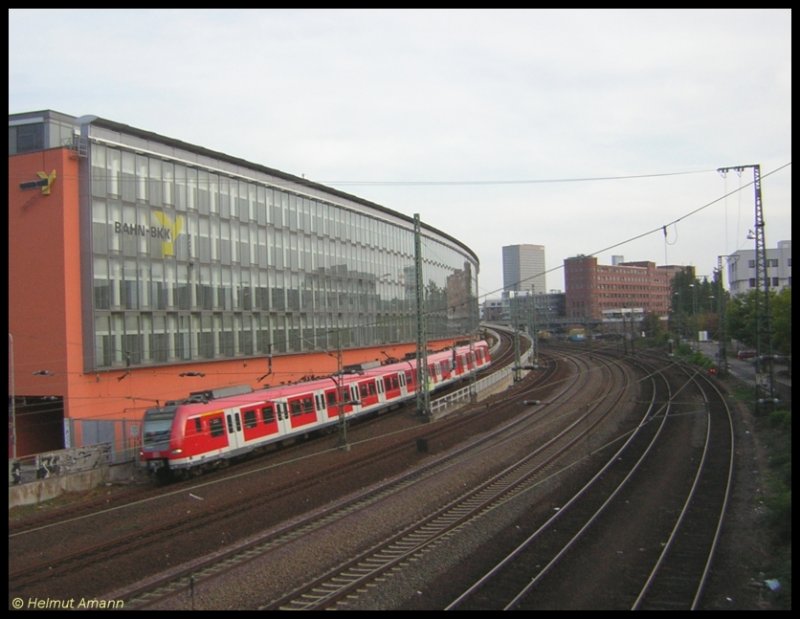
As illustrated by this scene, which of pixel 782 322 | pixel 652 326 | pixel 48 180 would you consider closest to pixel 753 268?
pixel 652 326

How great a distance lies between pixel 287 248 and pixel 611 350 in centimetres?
5041

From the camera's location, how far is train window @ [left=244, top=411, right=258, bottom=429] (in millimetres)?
24484

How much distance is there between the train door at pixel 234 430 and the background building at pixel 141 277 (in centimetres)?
429

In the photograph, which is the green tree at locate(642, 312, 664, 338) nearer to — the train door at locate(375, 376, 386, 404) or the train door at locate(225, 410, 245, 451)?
the train door at locate(375, 376, 386, 404)

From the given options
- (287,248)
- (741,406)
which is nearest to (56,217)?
(287,248)

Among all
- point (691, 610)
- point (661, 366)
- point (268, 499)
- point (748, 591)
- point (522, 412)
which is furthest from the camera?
point (661, 366)

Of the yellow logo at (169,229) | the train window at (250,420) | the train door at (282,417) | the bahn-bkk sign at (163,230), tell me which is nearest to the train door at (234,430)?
the train window at (250,420)

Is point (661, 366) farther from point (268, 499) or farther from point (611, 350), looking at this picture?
point (268, 499)

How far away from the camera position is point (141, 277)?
29.8m

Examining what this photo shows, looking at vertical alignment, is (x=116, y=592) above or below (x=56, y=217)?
below

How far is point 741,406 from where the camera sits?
34844mm

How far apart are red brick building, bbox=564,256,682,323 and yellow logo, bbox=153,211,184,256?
86.6 m

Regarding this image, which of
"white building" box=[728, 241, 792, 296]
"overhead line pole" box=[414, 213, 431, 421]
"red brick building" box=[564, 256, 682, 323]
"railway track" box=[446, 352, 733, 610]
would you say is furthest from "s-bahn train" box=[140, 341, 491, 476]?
"red brick building" box=[564, 256, 682, 323]

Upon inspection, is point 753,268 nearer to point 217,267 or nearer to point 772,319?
point 772,319
